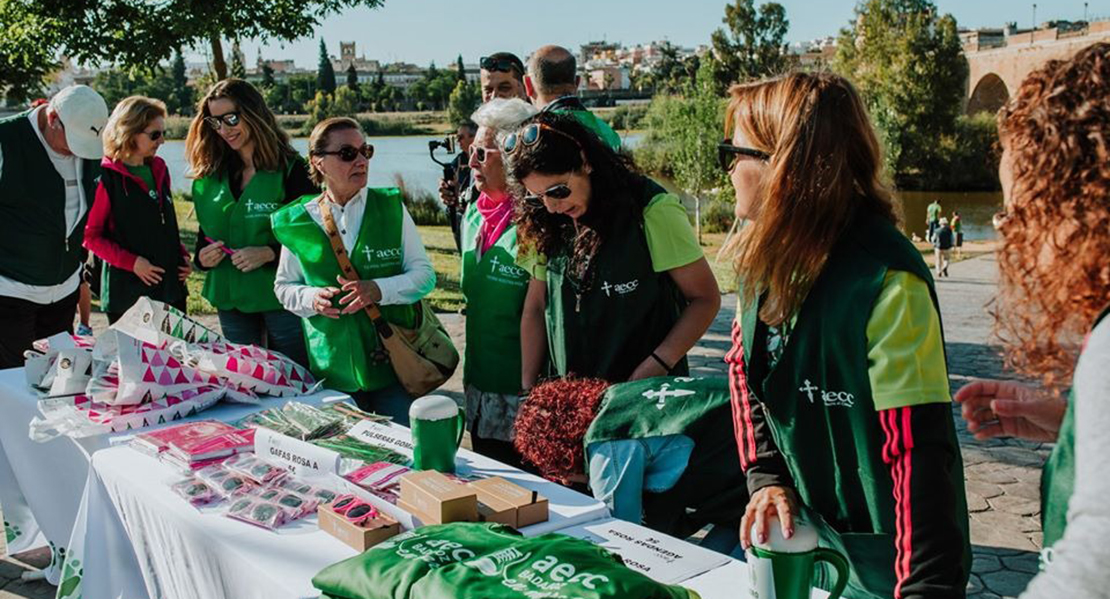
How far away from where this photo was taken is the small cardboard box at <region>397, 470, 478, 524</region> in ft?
6.23

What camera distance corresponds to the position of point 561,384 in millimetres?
2381

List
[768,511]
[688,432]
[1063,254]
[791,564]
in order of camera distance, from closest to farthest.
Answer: [1063,254] → [791,564] → [768,511] → [688,432]

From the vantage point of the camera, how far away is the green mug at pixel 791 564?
1.42 metres

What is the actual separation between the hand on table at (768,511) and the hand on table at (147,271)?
3648mm

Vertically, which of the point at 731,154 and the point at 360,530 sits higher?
the point at 731,154

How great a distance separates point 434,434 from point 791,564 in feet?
3.35

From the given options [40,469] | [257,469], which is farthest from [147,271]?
[257,469]

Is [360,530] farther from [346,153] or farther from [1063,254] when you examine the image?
[346,153]

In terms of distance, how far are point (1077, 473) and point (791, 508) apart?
83 centimetres

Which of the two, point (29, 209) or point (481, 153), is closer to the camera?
point (481, 153)

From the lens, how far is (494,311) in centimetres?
320

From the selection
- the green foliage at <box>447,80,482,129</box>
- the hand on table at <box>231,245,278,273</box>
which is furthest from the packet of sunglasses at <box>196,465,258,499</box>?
the green foliage at <box>447,80,482,129</box>

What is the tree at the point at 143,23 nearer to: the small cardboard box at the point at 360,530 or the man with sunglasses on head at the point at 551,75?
the man with sunglasses on head at the point at 551,75

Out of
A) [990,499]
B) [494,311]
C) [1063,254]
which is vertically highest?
[1063,254]
